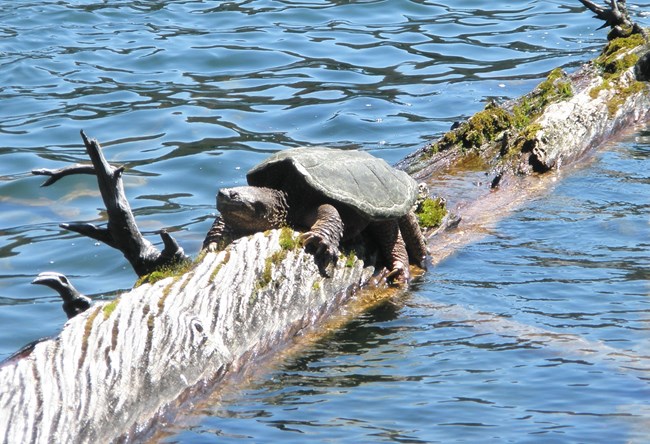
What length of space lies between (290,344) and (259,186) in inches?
45.3

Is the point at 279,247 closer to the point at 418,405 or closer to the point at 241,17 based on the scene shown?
the point at 418,405

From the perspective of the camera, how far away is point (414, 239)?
6.66m

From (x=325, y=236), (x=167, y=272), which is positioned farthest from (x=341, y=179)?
(x=167, y=272)

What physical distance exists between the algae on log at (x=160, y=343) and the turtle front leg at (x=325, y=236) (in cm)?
7

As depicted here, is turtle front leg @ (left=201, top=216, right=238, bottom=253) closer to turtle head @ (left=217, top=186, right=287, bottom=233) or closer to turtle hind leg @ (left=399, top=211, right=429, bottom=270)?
turtle head @ (left=217, top=186, right=287, bottom=233)

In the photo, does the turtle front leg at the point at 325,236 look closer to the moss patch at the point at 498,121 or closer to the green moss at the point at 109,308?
the green moss at the point at 109,308

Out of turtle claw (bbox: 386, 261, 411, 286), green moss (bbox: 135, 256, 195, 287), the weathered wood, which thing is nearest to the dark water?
turtle claw (bbox: 386, 261, 411, 286)

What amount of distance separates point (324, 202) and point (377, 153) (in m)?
4.57

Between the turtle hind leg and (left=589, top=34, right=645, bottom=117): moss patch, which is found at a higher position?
(left=589, top=34, right=645, bottom=117): moss patch

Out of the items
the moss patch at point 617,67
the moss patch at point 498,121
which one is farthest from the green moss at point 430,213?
the moss patch at point 617,67

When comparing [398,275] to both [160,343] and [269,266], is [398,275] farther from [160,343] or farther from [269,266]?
[160,343]

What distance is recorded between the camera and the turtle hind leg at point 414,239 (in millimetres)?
6508

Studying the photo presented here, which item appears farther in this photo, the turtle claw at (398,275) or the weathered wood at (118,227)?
the turtle claw at (398,275)

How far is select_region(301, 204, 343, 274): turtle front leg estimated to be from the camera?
18.8 ft
